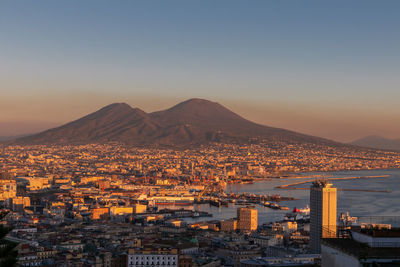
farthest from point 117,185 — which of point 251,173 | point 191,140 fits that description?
point 191,140

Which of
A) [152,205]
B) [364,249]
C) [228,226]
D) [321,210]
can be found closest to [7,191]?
[152,205]

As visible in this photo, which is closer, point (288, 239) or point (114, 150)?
point (288, 239)

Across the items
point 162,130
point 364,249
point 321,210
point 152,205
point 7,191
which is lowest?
point 152,205

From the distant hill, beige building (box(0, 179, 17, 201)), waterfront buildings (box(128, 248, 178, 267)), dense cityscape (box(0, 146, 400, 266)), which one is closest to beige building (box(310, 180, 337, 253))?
dense cityscape (box(0, 146, 400, 266))

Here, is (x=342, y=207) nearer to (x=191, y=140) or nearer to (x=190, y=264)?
(x=190, y=264)

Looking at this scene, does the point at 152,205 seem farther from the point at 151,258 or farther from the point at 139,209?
the point at 151,258

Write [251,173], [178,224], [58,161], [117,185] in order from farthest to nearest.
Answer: [58,161] < [251,173] < [117,185] < [178,224]

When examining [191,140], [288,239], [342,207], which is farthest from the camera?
[191,140]

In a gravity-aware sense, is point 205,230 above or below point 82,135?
below
